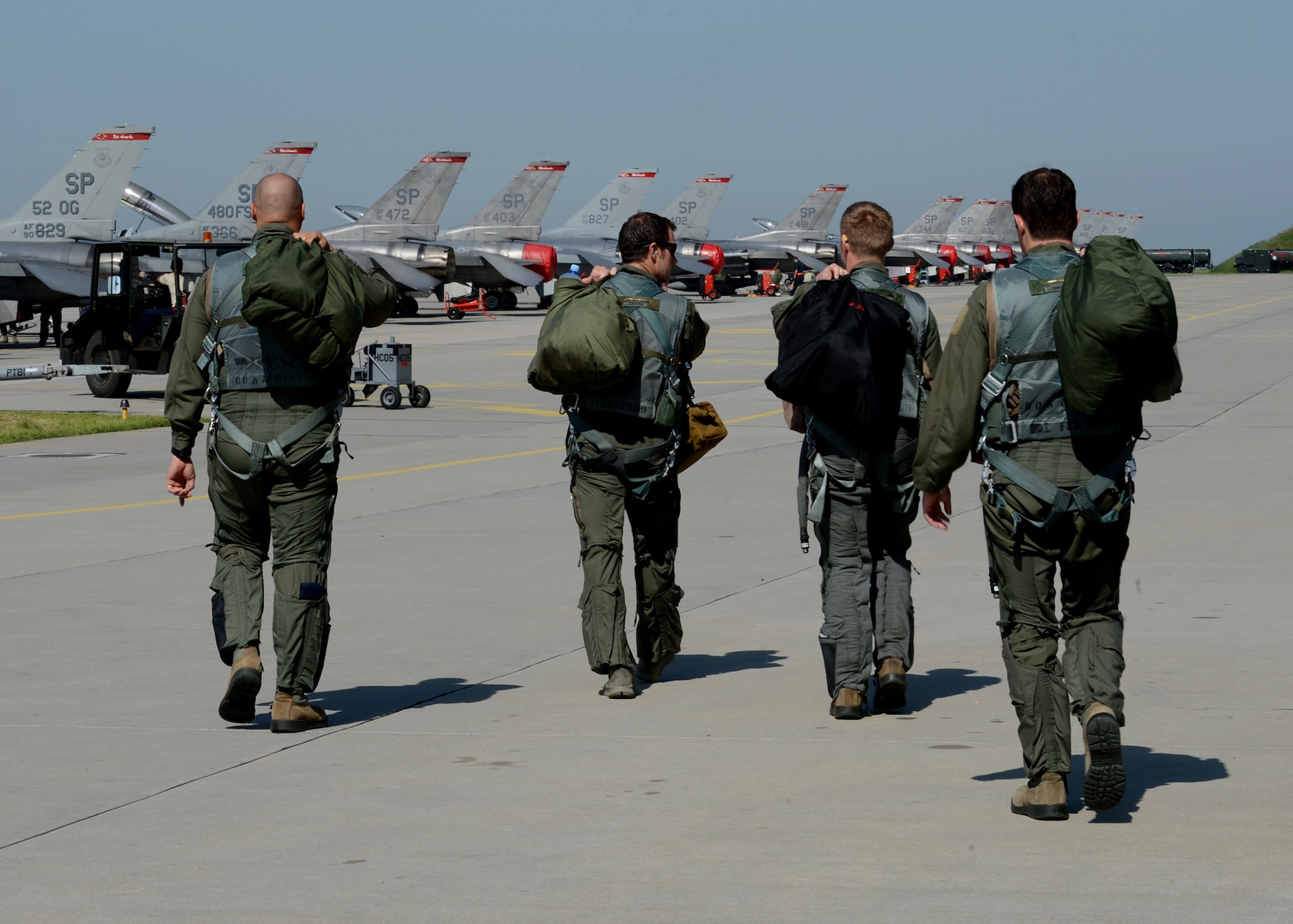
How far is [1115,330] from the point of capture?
197 inches

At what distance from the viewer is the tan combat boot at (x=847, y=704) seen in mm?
6695

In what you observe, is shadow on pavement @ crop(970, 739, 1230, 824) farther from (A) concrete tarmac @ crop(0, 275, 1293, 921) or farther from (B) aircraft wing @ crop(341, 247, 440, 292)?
(B) aircraft wing @ crop(341, 247, 440, 292)

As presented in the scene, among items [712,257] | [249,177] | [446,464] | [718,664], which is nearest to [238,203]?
[249,177]

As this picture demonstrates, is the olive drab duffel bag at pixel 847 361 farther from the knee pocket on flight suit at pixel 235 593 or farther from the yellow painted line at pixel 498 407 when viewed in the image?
the yellow painted line at pixel 498 407

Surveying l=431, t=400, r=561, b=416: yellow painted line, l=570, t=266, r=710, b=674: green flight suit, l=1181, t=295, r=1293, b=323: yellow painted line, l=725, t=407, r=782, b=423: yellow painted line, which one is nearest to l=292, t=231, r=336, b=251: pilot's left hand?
l=570, t=266, r=710, b=674: green flight suit

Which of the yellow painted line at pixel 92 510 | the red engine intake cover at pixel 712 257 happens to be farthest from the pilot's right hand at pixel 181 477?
the red engine intake cover at pixel 712 257

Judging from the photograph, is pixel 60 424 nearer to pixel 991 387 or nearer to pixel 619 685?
pixel 619 685

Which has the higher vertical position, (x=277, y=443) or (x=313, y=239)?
(x=313, y=239)

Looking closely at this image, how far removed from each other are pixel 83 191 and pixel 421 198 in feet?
50.6

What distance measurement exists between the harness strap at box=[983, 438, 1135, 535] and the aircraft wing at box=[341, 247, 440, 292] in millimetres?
50315

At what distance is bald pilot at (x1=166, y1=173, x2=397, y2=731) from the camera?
6488 millimetres

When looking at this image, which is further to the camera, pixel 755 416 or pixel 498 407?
pixel 498 407

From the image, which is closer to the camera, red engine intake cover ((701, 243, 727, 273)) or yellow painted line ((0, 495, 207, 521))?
yellow painted line ((0, 495, 207, 521))

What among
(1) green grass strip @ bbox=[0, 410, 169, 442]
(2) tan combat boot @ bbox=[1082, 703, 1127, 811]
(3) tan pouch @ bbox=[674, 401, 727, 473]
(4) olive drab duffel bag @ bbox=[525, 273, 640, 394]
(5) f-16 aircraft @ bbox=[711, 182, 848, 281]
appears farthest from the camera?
(5) f-16 aircraft @ bbox=[711, 182, 848, 281]
